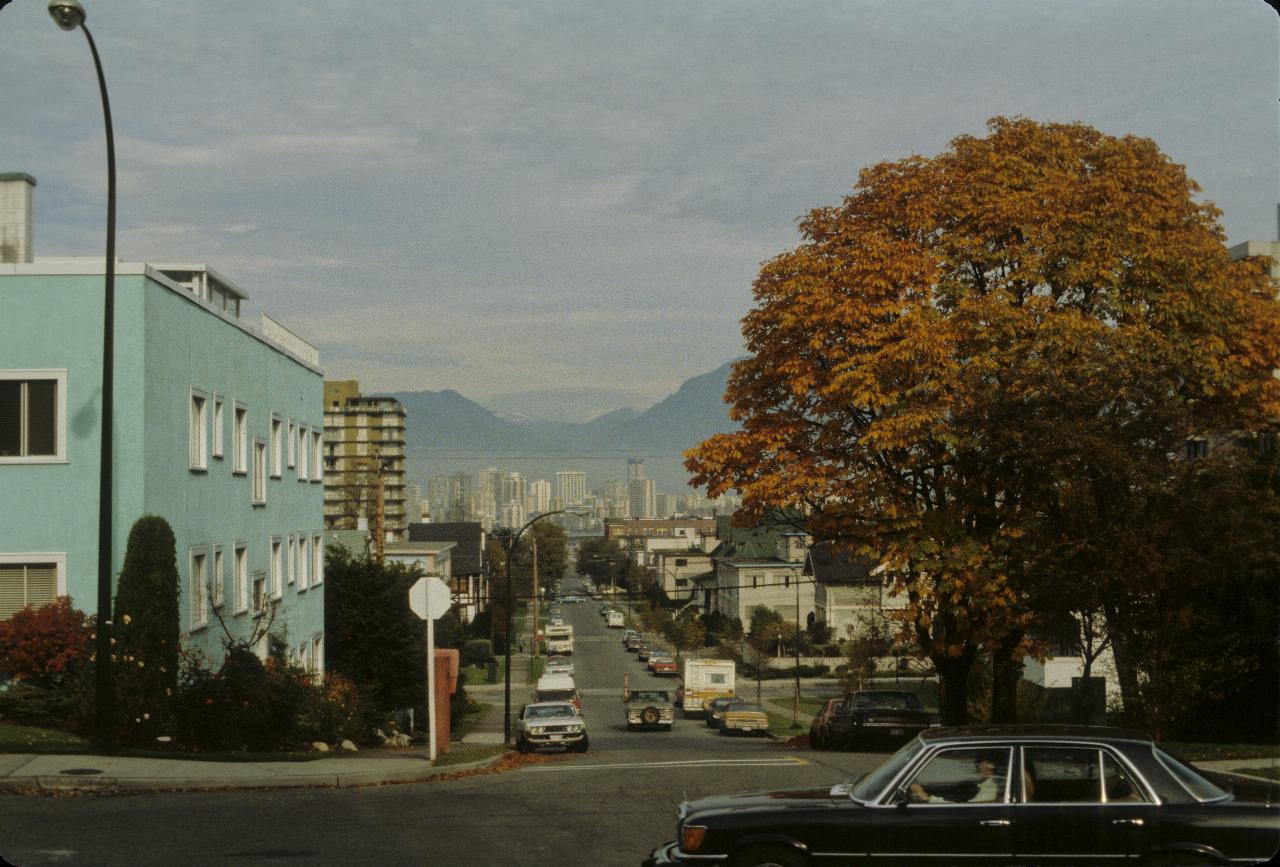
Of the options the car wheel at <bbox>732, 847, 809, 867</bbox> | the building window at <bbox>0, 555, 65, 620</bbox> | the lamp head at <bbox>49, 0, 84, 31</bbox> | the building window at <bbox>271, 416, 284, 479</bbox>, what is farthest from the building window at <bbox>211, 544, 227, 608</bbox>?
the car wheel at <bbox>732, 847, 809, 867</bbox>

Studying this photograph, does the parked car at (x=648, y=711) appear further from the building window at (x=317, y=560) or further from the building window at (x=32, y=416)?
the building window at (x=32, y=416)

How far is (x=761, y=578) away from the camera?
112750 mm

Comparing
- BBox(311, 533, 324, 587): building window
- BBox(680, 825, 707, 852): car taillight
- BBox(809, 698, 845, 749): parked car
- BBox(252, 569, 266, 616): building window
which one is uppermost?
BBox(311, 533, 324, 587): building window

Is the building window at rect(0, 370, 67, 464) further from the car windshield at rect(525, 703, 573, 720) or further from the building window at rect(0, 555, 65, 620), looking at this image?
the car windshield at rect(525, 703, 573, 720)

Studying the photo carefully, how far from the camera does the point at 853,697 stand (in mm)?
27000

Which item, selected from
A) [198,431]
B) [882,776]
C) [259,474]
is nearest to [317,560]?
[259,474]

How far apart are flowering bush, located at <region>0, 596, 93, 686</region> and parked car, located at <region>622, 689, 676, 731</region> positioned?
34992 mm

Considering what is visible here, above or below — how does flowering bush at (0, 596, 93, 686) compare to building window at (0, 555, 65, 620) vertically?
below

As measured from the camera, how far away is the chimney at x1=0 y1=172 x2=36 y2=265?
26.7 m

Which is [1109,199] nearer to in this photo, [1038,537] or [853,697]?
[1038,537]

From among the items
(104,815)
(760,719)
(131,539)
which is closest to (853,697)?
(131,539)

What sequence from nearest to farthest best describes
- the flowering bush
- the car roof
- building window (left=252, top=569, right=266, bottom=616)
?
1. the car roof
2. the flowering bush
3. building window (left=252, top=569, right=266, bottom=616)

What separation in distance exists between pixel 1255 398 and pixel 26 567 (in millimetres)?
24802

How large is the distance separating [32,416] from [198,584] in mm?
6041
